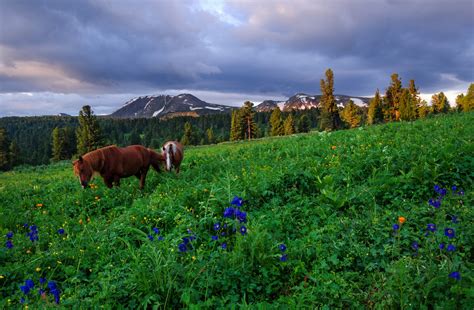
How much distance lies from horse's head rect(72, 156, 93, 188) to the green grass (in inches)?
66.7

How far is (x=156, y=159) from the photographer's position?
504 inches

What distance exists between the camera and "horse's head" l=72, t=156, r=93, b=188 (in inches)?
373

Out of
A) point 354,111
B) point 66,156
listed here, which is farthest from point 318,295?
point 354,111

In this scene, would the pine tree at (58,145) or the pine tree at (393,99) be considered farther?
the pine tree at (58,145)

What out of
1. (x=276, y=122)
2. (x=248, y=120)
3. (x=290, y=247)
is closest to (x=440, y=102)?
(x=276, y=122)

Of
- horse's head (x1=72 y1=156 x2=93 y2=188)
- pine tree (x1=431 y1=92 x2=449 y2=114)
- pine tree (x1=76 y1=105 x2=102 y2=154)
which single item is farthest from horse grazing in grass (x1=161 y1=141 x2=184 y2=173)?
pine tree (x1=431 y1=92 x2=449 y2=114)

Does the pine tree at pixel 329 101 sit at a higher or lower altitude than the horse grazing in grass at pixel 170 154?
higher

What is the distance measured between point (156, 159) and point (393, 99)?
247 feet

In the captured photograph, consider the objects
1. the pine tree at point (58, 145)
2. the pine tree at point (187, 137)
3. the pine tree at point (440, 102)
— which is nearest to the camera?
the pine tree at point (58, 145)

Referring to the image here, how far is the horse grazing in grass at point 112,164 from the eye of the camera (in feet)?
31.6

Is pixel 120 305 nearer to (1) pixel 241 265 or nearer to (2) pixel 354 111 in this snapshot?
(1) pixel 241 265

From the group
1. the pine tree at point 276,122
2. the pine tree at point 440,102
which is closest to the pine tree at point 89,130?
the pine tree at point 276,122

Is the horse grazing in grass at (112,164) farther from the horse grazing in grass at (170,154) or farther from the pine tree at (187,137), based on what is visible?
the pine tree at (187,137)

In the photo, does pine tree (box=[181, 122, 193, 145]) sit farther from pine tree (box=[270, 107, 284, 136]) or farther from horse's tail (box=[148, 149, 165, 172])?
horse's tail (box=[148, 149, 165, 172])
